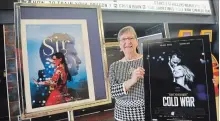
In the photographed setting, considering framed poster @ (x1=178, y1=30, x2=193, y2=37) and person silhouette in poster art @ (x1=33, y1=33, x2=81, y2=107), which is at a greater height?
framed poster @ (x1=178, y1=30, x2=193, y2=37)

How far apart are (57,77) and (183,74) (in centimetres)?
51

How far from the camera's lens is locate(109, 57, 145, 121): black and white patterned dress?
875 millimetres

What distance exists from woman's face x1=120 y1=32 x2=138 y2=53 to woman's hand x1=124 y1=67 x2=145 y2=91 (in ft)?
0.33

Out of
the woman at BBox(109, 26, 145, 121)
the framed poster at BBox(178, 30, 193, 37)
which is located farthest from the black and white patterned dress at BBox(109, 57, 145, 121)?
the framed poster at BBox(178, 30, 193, 37)

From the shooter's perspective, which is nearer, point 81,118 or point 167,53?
point 167,53

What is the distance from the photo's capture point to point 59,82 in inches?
31.7

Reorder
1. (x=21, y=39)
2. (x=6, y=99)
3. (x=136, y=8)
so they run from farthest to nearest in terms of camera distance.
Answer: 1. (x=136, y=8)
2. (x=6, y=99)
3. (x=21, y=39)

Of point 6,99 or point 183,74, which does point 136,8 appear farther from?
point 6,99

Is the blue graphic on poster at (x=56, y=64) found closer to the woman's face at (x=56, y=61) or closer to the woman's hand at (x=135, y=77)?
the woman's face at (x=56, y=61)

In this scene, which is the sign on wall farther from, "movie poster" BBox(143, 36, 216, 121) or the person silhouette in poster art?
"movie poster" BBox(143, 36, 216, 121)

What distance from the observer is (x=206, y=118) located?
0.77 meters

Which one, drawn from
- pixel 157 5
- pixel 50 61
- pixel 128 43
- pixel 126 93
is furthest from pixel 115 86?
pixel 157 5

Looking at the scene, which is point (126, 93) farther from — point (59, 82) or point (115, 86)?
point (59, 82)

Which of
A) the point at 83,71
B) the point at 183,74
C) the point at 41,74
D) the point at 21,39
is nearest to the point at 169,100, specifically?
the point at 183,74
